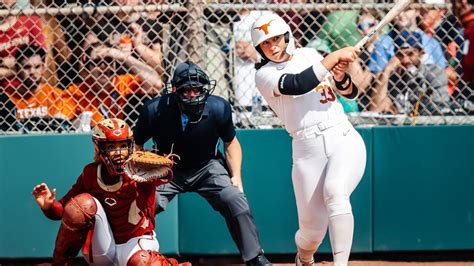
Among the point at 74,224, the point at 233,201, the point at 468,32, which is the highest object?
the point at 468,32

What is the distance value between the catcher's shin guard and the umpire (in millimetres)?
652

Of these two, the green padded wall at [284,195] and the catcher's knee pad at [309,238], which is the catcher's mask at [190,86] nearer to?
the green padded wall at [284,195]

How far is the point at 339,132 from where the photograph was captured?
5.37 metres

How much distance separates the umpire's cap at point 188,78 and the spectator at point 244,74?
2.87ft

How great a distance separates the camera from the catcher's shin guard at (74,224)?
5168mm

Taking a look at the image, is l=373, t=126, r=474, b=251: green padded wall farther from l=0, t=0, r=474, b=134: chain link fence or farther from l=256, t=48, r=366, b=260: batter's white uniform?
l=256, t=48, r=366, b=260: batter's white uniform

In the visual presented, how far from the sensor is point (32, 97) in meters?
6.54

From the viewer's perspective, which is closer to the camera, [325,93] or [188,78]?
[325,93]

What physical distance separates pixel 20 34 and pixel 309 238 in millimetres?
2651

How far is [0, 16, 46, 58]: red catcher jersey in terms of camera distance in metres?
6.52

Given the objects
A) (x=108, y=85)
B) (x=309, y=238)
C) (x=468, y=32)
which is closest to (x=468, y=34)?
(x=468, y=32)

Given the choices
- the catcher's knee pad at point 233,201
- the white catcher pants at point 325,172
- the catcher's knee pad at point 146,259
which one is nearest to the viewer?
the catcher's knee pad at point 146,259

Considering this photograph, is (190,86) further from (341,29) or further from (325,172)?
(341,29)

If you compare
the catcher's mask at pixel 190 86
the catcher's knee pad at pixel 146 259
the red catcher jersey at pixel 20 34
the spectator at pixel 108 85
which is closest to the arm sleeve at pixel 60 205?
the catcher's knee pad at pixel 146 259
